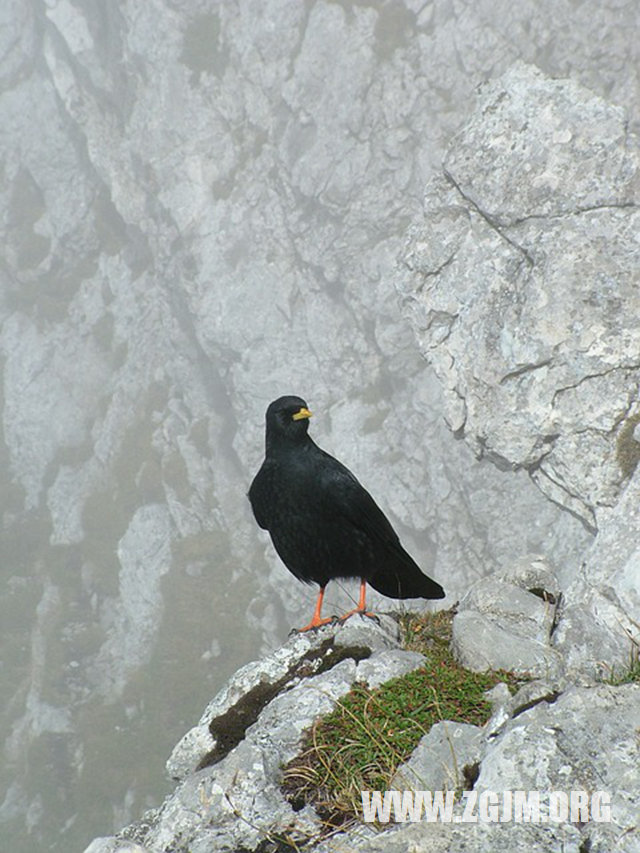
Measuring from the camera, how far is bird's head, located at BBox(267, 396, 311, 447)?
880 centimetres

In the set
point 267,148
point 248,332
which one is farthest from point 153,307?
point 267,148

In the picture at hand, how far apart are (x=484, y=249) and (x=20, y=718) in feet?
231

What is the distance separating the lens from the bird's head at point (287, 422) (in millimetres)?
8805

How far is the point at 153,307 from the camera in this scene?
→ 9788cm

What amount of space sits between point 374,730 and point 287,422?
4112mm

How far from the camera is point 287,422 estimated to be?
28.9 feet

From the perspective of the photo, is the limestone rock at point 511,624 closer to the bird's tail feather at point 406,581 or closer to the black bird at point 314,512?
the bird's tail feather at point 406,581

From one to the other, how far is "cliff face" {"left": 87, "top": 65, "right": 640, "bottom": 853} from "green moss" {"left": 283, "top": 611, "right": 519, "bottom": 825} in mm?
166

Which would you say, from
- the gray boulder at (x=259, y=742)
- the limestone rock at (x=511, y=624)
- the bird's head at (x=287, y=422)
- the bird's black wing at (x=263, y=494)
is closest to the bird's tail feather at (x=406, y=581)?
the limestone rock at (x=511, y=624)

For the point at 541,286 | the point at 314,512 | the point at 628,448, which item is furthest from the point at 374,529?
the point at 541,286

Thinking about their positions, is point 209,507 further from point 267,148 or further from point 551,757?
point 551,757

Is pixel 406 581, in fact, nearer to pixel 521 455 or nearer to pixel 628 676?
pixel 628 676

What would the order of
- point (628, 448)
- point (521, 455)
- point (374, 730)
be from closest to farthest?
point (374, 730) → point (628, 448) → point (521, 455)

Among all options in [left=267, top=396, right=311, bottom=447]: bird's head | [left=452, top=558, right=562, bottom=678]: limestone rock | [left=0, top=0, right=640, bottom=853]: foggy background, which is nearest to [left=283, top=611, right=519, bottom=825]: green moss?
[left=452, top=558, right=562, bottom=678]: limestone rock
